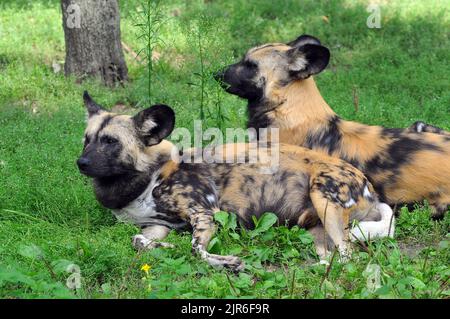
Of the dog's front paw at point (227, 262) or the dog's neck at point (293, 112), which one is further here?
the dog's neck at point (293, 112)

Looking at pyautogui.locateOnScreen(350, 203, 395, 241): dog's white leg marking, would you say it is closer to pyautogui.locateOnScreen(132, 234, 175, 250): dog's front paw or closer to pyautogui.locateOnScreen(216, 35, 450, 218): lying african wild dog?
pyautogui.locateOnScreen(216, 35, 450, 218): lying african wild dog

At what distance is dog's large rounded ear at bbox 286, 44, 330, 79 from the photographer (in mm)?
5762

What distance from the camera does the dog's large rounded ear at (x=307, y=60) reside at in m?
5.76

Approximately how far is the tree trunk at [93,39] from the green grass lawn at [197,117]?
0.16 meters

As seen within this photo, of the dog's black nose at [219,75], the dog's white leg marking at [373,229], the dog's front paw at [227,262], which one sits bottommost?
the dog's front paw at [227,262]

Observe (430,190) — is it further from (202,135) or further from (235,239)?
(202,135)

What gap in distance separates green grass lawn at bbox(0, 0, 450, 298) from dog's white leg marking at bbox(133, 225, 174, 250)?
0.36ft

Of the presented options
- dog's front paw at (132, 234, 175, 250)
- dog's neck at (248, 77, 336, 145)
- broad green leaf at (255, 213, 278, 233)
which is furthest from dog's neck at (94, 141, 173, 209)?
dog's neck at (248, 77, 336, 145)

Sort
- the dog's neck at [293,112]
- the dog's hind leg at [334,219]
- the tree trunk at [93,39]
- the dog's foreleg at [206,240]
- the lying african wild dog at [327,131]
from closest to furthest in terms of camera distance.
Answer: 1. the dog's foreleg at [206,240]
2. the dog's hind leg at [334,219]
3. the lying african wild dog at [327,131]
4. the dog's neck at [293,112]
5. the tree trunk at [93,39]

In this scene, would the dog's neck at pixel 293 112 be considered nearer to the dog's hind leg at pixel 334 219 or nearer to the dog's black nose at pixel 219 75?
the dog's black nose at pixel 219 75

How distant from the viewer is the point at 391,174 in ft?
17.8

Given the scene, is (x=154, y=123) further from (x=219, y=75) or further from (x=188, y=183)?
(x=219, y=75)

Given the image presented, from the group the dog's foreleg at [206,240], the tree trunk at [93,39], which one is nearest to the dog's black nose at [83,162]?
the dog's foreleg at [206,240]

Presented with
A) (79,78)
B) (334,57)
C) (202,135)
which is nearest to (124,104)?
(79,78)
